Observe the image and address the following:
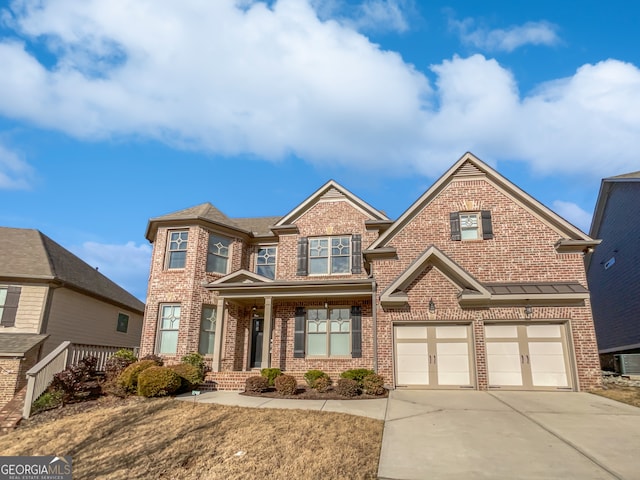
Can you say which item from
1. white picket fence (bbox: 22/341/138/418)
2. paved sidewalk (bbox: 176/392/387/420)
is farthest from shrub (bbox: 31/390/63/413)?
paved sidewalk (bbox: 176/392/387/420)

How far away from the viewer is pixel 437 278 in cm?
1319

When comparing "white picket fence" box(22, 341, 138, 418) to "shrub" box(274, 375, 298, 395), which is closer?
"white picket fence" box(22, 341, 138, 418)

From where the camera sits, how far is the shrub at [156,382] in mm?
11008

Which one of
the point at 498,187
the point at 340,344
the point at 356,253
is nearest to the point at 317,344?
the point at 340,344

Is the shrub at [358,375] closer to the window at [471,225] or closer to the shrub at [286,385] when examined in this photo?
the shrub at [286,385]

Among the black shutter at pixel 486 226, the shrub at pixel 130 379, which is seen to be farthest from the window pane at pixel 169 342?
the black shutter at pixel 486 226

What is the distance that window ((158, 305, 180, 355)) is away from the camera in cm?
1568

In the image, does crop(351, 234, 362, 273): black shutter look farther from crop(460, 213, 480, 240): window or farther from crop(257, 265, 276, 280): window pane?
crop(460, 213, 480, 240): window

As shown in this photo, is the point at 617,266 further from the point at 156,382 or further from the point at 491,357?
the point at 156,382

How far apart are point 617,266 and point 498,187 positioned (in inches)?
401

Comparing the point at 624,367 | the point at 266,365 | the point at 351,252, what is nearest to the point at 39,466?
the point at 266,365

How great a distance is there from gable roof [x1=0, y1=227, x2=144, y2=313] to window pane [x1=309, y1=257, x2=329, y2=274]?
10.2m

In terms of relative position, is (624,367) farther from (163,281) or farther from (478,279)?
(163,281)

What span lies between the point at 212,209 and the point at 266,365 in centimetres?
817
